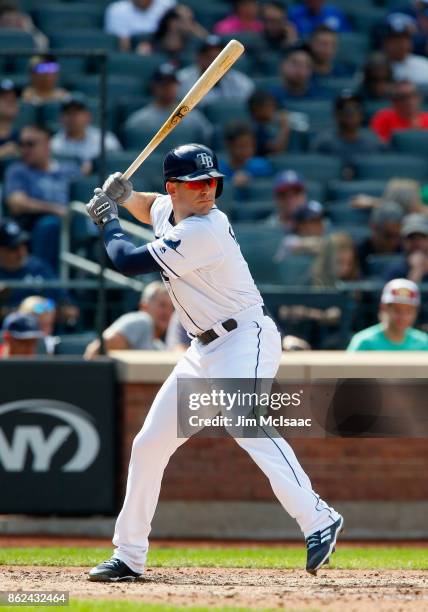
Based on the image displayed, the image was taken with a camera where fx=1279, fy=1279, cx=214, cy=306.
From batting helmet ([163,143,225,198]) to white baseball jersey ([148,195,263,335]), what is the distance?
0.19 meters

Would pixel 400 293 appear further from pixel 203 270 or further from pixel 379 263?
pixel 203 270

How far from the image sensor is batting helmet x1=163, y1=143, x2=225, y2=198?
537cm

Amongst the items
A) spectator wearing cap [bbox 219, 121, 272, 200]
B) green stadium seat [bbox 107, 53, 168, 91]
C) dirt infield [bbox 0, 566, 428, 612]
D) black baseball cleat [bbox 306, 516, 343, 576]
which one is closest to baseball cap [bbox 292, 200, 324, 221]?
spectator wearing cap [bbox 219, 121, 272, 200]

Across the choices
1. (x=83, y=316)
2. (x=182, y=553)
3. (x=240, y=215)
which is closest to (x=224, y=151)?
(x=240, y=215)

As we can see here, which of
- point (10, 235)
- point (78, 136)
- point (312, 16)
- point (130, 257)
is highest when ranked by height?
point (312, 16)

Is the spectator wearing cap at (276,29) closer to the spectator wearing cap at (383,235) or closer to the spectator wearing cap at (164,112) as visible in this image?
the spectator wearing cap at (164,112)

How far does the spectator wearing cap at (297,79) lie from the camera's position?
40.1 ft

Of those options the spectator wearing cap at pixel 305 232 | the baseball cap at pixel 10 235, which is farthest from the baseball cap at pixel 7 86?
the spectator wearing cap at pixel 305 232

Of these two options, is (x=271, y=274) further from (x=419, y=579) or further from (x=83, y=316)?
(x=419, y=579)

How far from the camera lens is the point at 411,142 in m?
12.1

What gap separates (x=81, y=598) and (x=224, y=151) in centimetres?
708

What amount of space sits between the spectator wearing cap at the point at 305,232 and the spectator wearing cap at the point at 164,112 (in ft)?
4.73

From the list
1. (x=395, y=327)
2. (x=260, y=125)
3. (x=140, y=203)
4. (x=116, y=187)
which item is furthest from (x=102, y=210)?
(x=260, y=125)

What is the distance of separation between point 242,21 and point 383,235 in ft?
13.0
